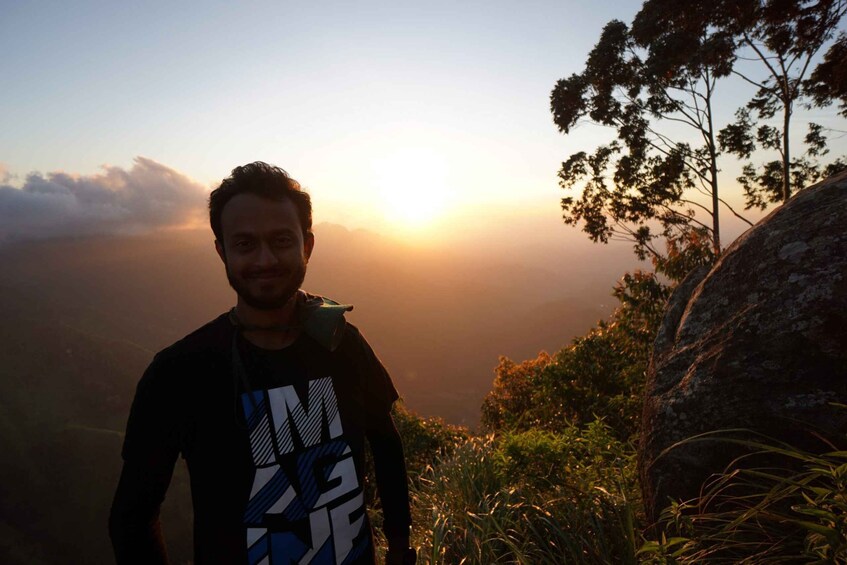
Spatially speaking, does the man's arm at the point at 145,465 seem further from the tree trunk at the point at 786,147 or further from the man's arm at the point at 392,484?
the tree trunk at the point at 786,147

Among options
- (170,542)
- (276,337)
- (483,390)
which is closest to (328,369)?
(276,337)

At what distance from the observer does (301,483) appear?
1.55 metres

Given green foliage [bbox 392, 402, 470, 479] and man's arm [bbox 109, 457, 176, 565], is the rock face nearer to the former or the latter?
man's arm [bbox 109, 457, 176, 565]

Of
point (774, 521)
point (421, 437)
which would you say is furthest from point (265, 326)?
point (421, 437)

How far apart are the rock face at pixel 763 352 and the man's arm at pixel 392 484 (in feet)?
5.17

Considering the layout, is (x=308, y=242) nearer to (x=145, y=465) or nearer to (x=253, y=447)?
(x=253, y=447)

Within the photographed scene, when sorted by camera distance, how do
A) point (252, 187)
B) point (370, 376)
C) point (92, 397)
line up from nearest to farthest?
point (252, 187), point (370, 376), point (92, 397)

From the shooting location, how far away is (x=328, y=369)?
1.75 metres

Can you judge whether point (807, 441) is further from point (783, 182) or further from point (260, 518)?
point (783, 182)

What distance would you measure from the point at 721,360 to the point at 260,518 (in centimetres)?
251

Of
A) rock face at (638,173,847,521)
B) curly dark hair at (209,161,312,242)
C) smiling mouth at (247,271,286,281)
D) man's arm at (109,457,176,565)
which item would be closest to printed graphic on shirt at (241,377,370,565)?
man's arm at (109,457,176,565)

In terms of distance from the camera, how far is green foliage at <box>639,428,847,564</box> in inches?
56.8

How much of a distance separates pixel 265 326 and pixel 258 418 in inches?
13.1

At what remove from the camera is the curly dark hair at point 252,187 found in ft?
5.52
